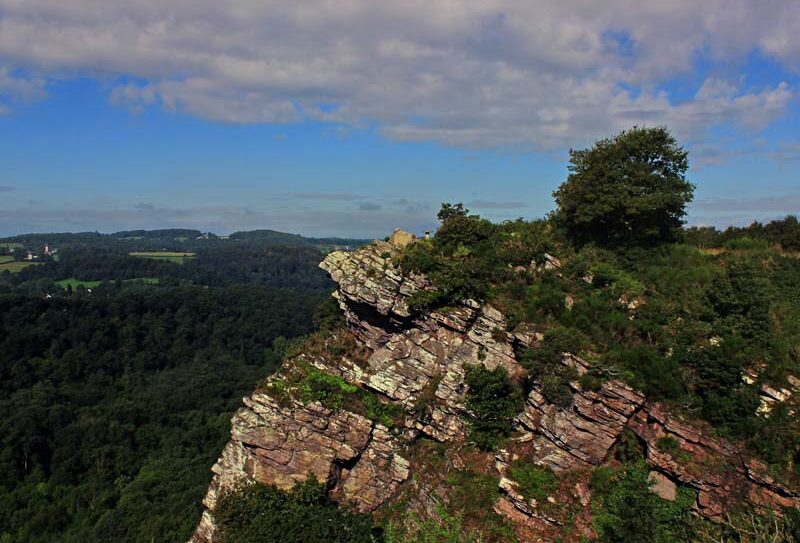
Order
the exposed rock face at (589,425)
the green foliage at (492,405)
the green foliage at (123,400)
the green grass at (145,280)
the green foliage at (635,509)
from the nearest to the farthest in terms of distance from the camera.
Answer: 1. the green foliage at (635,509)
2. the exposed rock face at (589,425)
3. the green foliage at (492,405)
4. the green foliage at (123,400)
5. the green grass at (145,280)

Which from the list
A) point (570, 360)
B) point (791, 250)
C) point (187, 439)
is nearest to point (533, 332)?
point (570, 360)

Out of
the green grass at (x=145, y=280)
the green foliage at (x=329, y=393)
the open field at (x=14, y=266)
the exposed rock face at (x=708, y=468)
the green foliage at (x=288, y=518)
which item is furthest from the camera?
the open field at (x=14, y=266)

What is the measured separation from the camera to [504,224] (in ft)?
83.8

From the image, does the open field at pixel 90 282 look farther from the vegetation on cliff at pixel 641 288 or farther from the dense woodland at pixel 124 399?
the vegetation on cliff at pixel 641 288

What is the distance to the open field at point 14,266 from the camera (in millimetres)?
182875

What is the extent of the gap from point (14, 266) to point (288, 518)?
22106 cm

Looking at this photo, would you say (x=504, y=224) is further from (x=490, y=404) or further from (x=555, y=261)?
(x=490, y=404)

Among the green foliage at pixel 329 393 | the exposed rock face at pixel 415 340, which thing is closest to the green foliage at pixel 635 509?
the exposed rock face at pixel 415 340

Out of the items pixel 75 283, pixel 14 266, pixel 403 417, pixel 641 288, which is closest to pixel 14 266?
pixel 14 266

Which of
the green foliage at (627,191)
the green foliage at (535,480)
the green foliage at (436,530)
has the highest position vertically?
the green foliage at (627,191)

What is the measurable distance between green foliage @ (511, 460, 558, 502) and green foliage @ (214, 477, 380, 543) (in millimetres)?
6061

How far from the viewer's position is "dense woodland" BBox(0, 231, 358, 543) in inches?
1618

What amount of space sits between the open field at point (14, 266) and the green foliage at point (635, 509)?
218 metres

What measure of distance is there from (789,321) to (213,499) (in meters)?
23.8
